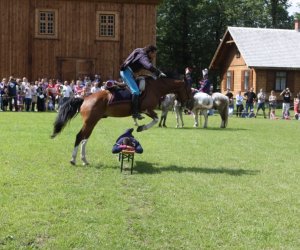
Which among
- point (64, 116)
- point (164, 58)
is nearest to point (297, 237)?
point (64, 116)

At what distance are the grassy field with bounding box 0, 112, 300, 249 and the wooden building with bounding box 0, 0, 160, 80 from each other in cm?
2164

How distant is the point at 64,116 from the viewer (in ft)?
38.4

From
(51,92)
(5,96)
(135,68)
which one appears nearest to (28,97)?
(5,96)

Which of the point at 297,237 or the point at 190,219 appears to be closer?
the point at 297,237

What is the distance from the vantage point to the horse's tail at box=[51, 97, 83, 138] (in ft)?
38.3

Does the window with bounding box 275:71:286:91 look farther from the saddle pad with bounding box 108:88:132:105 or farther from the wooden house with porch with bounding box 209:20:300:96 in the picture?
the saddle pad with bounding box 108:88:132:105

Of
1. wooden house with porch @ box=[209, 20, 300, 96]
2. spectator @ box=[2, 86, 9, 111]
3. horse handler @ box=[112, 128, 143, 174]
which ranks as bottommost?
horse handler @ box=[112, 128, 143, 174]

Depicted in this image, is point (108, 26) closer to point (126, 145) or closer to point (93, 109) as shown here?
point (93, 109)

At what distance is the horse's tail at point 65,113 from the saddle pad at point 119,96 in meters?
0.76

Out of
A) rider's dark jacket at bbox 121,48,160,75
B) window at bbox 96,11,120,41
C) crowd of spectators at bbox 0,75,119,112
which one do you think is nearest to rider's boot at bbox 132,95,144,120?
rider's dark jacket at bbox 121,48,160,75

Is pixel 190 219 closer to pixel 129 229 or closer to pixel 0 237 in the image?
pixel 129 229

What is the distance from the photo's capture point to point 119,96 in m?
11.8

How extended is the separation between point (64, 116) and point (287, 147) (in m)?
7.40

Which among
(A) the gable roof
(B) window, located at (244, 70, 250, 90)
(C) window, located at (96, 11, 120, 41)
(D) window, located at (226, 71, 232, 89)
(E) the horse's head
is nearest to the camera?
(E) the horse's head
